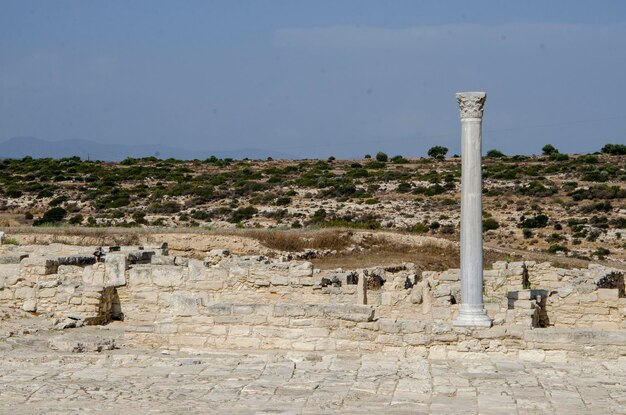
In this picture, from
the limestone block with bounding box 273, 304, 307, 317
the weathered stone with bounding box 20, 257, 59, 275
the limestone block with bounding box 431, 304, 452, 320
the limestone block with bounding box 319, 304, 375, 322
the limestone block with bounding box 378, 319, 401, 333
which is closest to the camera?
the limestone block with bounding box 378, 319, 401, 333

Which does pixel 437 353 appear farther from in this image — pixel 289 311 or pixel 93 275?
pixel 93 275

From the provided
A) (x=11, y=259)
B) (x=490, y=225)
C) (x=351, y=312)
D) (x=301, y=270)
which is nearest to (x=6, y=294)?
(x=11, y=259)

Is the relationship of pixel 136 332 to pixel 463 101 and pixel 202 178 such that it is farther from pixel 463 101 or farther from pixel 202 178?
pixel 202 178

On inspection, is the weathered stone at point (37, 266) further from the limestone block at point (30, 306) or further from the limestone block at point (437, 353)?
the limestone block at point (437, 353)

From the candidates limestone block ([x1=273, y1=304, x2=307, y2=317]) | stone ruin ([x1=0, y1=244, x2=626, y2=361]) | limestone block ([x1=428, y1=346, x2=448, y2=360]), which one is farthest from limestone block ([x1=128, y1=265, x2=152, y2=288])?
limestone block ([x1=428, y1=346, x2=448, y2=360])

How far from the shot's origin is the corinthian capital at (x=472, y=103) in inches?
525

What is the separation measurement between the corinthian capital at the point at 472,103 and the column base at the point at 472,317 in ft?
8.11

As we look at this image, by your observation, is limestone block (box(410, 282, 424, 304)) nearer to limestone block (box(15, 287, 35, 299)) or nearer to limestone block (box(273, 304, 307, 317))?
limestone block (box(273, 304, 307, 317))

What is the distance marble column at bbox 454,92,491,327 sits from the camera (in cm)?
1319

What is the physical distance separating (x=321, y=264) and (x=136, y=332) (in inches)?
561

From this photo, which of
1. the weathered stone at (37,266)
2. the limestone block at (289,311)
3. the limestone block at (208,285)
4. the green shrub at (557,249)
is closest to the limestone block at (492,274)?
the limestone block at (208,285)

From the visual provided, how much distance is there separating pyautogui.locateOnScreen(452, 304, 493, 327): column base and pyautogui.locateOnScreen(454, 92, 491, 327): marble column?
0.06 meters

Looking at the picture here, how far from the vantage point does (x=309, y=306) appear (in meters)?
12.8

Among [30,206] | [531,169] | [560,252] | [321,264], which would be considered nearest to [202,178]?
[30,206]
